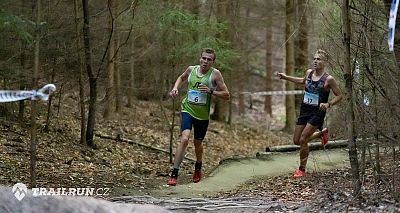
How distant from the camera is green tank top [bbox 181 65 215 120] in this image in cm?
963

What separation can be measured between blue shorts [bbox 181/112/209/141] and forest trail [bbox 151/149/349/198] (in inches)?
33.2

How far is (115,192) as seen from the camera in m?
9.27

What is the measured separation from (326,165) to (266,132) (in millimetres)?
11618

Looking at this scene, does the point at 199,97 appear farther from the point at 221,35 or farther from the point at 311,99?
the point at 221,35

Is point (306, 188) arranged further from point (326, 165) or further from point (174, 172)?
point (326, 165)

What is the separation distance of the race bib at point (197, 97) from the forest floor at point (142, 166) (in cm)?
141

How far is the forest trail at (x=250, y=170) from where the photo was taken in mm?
9508

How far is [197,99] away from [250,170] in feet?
9.25

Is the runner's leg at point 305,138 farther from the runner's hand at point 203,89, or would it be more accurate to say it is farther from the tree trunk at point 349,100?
the tree trunk at point 349,100

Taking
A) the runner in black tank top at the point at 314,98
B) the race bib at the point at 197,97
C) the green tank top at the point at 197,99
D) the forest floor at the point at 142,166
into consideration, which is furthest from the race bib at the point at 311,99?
the race bib at the point at 197,97

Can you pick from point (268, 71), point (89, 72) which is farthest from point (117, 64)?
point (268, 71)

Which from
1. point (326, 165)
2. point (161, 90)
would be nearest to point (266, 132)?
point (161, 90)

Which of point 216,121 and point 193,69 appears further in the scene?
point 216,121

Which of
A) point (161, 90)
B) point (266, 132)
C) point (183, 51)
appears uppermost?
point (183, 51)
